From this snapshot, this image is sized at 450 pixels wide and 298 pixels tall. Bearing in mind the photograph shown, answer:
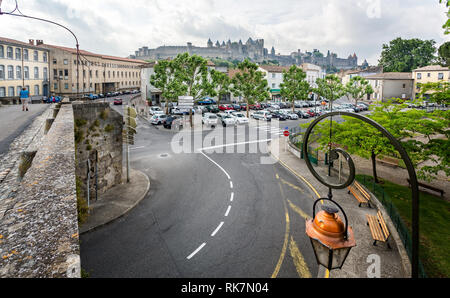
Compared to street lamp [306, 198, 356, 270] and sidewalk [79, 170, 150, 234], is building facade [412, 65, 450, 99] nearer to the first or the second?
sidewalk [79, 170, 150, 234]

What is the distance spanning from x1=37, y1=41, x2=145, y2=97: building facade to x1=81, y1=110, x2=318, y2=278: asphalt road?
1227 inches

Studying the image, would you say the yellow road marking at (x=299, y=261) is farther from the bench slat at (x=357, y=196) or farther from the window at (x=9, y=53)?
the window at (x=9, y=53)

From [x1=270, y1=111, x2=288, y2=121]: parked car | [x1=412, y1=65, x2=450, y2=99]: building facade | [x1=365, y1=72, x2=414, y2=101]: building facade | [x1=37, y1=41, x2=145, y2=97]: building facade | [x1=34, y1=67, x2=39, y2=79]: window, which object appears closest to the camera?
[x1=270, y1=111, x2=288, y2=121]: parked car

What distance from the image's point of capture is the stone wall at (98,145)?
1368 cm

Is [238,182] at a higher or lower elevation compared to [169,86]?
lower

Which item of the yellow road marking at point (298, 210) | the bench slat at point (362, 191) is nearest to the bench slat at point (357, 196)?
the bench slat at point (362, 191)

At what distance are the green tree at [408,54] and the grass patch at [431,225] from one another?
298 ft

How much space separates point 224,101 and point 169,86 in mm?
28518

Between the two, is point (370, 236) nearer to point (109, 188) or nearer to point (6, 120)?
point (109, 188)

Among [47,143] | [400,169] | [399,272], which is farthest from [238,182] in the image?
[400,169]

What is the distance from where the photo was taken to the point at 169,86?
40.4 meters

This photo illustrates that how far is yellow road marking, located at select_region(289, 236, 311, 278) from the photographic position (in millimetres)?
9058

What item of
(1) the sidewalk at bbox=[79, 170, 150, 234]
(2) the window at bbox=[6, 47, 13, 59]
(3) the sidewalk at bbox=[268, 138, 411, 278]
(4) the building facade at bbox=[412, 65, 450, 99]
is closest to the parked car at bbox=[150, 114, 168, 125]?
(1) the sidewalk at bbox=[79, 170, 150, 234]

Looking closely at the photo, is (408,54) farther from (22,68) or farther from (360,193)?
(22,68)
